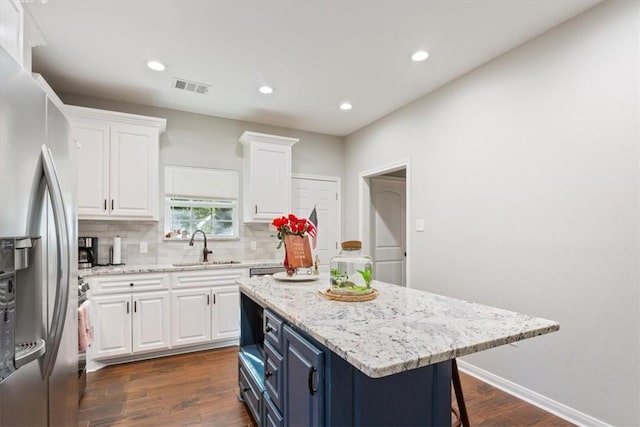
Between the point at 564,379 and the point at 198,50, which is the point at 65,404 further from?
the point at 564,379

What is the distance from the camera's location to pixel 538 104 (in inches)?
97.0

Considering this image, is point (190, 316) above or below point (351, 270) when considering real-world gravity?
below

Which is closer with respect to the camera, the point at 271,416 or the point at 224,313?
the point at 271,416

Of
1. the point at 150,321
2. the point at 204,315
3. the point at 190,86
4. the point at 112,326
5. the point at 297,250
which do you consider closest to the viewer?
the point at 297,250

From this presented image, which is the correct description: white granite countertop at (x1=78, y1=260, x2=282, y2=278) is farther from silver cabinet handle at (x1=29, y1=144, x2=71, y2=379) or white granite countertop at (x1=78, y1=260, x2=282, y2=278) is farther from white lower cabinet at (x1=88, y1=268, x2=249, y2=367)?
silver cabinet handle at (x1=29, y1=144, x2=71, y2=379)

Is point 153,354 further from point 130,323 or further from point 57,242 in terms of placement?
point 57,242

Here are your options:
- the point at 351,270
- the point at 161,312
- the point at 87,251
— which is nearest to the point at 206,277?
the point at 161,312

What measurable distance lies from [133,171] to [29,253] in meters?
2.62

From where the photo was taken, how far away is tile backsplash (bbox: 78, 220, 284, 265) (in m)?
3.53

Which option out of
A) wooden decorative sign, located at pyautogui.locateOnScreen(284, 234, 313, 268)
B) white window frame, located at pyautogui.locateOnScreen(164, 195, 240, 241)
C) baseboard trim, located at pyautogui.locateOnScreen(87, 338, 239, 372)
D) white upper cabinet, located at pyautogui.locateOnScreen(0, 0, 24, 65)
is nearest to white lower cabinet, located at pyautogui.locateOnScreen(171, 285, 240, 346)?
baseboard trim, located at pyautogui.locateOnScreen(87, 338, 239, 372)

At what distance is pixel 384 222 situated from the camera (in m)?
4.94

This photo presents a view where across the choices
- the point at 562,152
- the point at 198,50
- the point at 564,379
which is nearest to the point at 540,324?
the point at 564,379

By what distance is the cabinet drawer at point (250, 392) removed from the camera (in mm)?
1953

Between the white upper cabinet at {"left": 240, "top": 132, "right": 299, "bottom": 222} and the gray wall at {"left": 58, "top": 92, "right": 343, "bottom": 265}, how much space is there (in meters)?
0.28
